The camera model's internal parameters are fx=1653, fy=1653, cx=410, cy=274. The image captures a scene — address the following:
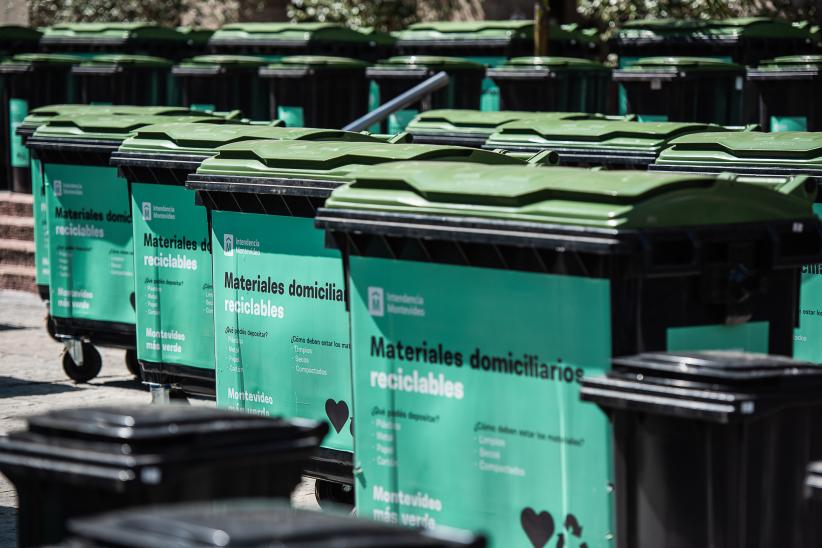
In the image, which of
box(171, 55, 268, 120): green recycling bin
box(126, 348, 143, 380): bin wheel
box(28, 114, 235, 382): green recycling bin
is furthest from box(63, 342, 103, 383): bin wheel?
box(171, 55, 268, 120): green recycling bin

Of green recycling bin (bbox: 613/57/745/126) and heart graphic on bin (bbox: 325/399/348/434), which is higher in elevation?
green recycling bin (bbox: 613/57/745/126)

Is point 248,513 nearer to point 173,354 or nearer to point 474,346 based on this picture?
point 474,346

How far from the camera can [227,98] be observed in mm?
15664

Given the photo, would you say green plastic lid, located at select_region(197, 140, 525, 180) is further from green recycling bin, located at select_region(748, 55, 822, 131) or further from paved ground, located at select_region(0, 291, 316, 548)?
green recycling bin, located at select_region(748, 55, 822, 131)

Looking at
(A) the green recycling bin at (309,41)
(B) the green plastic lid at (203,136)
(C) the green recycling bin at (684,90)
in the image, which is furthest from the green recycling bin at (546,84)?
(B) the green plastic lid at (203,136)

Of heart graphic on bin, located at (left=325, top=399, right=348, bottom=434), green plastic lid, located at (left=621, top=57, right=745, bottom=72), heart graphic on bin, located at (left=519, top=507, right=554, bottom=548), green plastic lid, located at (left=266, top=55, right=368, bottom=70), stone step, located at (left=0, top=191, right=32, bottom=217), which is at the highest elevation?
green plastic lid, located at (left=621, top=57, right=745, bottom=72)

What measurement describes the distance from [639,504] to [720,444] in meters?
0.37

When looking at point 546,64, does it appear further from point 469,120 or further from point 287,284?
point 287,284

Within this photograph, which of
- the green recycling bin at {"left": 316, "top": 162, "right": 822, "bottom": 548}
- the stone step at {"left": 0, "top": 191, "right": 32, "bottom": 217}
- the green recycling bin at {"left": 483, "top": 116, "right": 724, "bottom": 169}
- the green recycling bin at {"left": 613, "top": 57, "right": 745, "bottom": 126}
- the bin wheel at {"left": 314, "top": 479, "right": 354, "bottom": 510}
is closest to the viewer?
the green recycling bin at {"left": 316, "top": 162, "right": 822, "bottom": 548}

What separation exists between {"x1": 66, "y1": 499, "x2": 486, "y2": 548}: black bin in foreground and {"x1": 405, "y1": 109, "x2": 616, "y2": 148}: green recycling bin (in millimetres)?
7302

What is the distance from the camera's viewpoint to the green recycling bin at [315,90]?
14.7 m

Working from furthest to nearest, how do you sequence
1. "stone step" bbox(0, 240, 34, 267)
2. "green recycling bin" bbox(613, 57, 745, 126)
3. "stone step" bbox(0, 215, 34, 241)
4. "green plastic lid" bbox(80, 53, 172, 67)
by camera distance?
"green plastic lid" bbox(80, 53, 172, 67) → "stone step" bbox(0, 215, 34, 241) → "stone step" bbox(0, 240, 34, 267) → "green recycling bin" bbox(613, 57, 745, 126)

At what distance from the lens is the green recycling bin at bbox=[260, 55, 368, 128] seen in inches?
579

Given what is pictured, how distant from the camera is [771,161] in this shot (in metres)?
8.08
